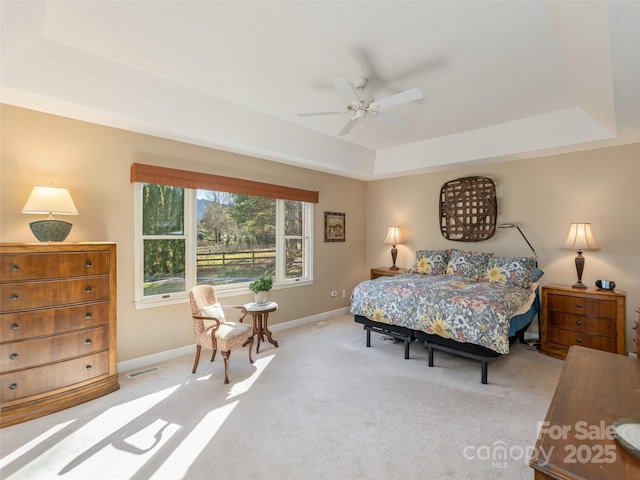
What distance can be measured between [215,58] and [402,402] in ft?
11.2

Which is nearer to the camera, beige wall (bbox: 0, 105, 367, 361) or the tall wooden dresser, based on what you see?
the tall wooden dresser

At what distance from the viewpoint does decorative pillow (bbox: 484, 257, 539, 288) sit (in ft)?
13.0

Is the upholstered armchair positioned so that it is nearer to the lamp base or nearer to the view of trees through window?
the view of trees through window

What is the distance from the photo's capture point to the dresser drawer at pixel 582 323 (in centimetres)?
344

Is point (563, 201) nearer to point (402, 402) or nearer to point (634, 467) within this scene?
point (402, 402)

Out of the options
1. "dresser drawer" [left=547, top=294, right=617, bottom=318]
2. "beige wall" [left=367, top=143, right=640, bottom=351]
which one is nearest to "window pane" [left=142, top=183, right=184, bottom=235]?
"beige wall" [left=367, top=143, right=640, bottom=351]

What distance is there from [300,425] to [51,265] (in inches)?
96.8

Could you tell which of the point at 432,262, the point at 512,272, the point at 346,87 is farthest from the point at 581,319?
the point at 346,87

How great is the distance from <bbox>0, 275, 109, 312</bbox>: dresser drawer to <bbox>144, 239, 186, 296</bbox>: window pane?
0.68 metres

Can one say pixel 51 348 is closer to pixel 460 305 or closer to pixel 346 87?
pixel 346 87

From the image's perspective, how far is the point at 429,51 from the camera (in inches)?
98.1

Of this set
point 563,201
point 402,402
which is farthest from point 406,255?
point 402,402

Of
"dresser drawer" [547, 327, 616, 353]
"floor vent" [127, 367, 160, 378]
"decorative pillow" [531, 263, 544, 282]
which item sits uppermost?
"decorative pillow" [531, 263, 544, 282]

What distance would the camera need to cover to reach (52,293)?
2596 millimetres
